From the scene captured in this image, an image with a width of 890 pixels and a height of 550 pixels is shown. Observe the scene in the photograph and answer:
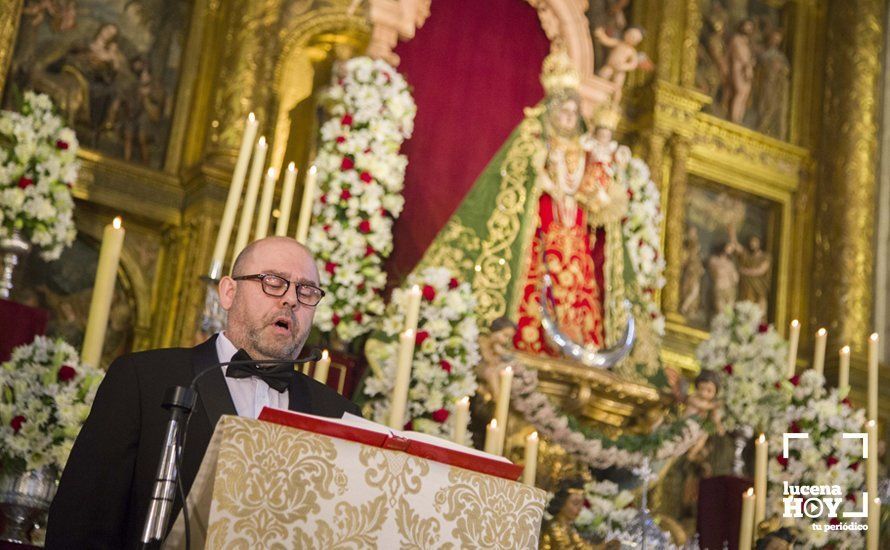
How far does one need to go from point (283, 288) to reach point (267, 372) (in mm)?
286

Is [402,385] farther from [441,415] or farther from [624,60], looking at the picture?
[624,60]

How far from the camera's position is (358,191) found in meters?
5.87

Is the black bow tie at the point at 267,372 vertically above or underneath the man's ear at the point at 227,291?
underneath

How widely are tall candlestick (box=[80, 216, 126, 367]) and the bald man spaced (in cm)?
117

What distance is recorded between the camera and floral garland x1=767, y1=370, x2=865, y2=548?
5.21 m

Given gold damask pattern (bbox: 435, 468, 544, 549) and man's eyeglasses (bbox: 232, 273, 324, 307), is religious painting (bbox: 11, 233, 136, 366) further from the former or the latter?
gold damask pattern (bbox: 435, 468, 544, 549)

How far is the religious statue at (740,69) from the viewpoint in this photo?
32.4 feet

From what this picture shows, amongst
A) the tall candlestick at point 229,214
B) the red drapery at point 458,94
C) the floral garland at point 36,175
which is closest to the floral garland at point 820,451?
the red drapery at point 458,94

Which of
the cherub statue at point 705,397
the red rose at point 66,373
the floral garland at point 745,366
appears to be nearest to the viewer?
the red rose at point 66,373

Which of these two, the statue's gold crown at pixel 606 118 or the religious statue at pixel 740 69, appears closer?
the statue's gold crown at pixel 606 118

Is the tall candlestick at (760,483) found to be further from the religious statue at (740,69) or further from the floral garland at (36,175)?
the religious statue at (740,69)

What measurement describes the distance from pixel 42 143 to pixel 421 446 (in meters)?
3.71

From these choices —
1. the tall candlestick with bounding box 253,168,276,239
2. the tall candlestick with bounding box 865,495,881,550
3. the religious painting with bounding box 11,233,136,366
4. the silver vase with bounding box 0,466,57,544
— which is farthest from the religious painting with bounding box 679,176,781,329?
the silver vase with bounding box 0,466,57,544

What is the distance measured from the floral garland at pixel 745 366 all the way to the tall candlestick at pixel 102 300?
10.7 ft
